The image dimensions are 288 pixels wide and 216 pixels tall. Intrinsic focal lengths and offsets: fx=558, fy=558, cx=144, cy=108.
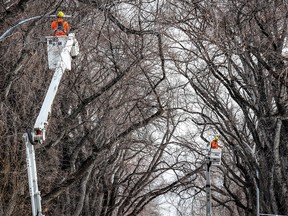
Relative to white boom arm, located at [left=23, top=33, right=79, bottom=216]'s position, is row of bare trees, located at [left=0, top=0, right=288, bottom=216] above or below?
above

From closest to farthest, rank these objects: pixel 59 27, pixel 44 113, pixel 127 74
Answer: pixel 44 113
pixel 59 27
pixel 127 74

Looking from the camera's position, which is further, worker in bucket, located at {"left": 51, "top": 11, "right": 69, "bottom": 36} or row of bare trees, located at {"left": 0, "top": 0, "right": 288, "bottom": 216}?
row of bare trees, located at {"left": 0, "top": 0, "right": 288, "bottom": 216}

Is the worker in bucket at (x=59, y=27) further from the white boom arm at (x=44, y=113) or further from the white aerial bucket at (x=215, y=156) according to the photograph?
the white aerial bucket at (x=215, y=156)

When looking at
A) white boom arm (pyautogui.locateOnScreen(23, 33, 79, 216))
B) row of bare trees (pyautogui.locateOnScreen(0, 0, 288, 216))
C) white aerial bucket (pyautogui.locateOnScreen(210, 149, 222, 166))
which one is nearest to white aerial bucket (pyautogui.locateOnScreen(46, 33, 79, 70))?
white boom arm (pyautogui.locateOnScreen(23, 33, 79, 216))

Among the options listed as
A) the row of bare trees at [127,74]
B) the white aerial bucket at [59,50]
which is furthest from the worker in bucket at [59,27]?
the row of bare trees at [127,74]

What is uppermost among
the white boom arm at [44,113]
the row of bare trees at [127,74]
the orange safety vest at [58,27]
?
the row of bare trees at [127,74]

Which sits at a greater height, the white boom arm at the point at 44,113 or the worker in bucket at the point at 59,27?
the worker in bucket at the point at 59,27

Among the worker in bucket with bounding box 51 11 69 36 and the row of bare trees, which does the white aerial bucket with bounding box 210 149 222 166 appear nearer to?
the row of bare trees

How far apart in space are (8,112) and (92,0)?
353 centimetres

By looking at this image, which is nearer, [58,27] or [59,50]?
[59,50]

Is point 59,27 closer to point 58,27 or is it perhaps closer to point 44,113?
point 58,27

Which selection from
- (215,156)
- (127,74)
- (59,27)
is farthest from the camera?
(127,74)

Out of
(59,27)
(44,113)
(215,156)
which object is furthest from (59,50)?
(215,156)

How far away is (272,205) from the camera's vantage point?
54.2 ft
